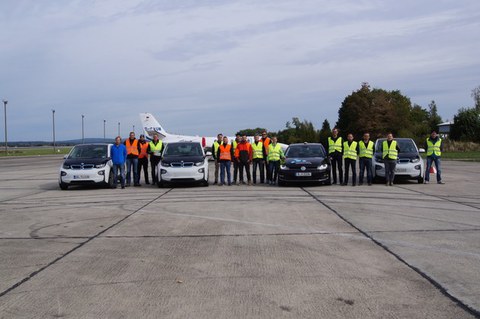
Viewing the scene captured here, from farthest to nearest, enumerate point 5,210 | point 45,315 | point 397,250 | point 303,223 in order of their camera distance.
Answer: point 5,210, point 303,223, point 397,250, point 45,315

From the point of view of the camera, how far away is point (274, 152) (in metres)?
18.0

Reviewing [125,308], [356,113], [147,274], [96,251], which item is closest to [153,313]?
[125,308]

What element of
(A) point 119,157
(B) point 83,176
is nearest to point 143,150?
(A) point 119,157

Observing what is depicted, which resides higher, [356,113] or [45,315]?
[356,113]

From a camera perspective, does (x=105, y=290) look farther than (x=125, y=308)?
Yes

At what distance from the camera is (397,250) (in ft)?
23.0

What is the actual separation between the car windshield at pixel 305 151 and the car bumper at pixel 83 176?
6336mm

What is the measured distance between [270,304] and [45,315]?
6.70 feet

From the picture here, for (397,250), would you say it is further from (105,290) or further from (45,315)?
(45,315)

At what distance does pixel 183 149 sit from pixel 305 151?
431 cm

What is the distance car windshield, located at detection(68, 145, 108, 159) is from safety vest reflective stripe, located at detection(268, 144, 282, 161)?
5712 millimetres

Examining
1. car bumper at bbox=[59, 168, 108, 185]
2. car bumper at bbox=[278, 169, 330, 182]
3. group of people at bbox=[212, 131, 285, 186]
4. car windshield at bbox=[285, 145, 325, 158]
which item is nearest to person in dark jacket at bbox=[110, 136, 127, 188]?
car bumper at bbox=[59, 168, 108, 185]

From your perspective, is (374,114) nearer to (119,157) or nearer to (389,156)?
(389,156)

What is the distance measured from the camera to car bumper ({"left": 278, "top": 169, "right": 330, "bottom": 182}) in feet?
54.6
